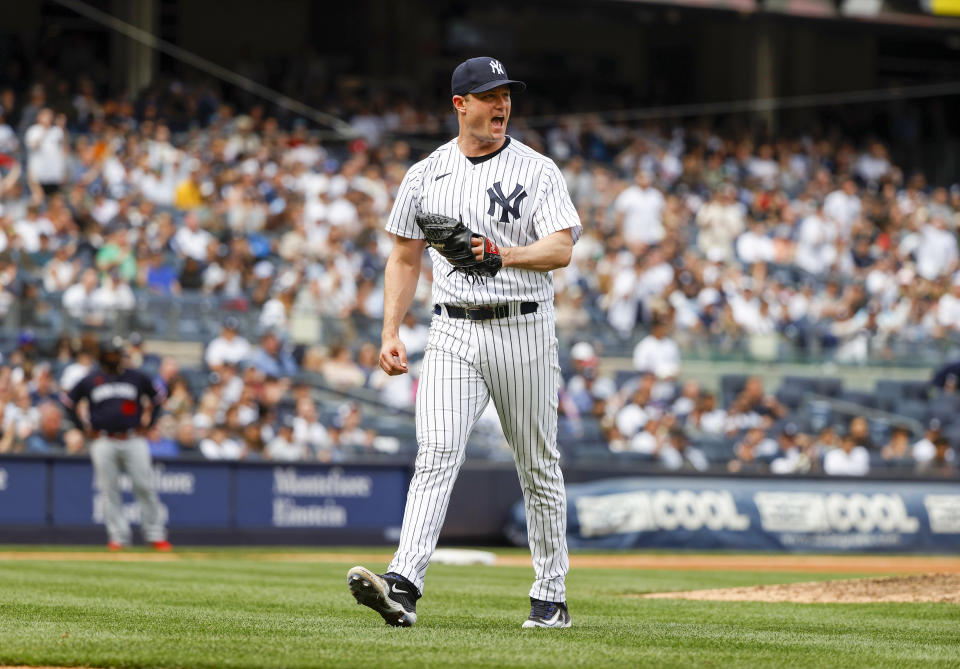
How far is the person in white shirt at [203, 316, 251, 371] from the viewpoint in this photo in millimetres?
16453

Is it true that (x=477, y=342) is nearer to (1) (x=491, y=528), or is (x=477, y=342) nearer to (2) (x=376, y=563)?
(2) (x=376, y=563)

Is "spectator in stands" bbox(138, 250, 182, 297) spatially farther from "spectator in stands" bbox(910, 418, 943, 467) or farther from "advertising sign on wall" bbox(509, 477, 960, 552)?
"spectator in stands" bbox(910, 418, 943, 467)

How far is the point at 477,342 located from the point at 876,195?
21.1m

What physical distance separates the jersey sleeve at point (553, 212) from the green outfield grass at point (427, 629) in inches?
58.1

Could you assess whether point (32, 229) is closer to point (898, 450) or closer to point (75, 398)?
point (75, 398)

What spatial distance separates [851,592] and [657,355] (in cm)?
996

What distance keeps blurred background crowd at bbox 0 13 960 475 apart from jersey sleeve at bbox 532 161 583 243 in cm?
987

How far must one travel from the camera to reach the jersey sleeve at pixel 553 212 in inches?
225

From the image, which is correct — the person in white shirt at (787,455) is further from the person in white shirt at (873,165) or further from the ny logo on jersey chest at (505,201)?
the ny logo on jersey chest at (505,201)

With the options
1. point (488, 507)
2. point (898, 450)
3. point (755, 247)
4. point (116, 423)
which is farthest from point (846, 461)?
point (116, 423)

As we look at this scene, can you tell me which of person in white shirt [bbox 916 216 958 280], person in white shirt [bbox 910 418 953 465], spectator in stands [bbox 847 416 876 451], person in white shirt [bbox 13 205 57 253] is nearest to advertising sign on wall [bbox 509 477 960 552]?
person in white shirt [bbox 910 418 953 465]

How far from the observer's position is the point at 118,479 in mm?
14000

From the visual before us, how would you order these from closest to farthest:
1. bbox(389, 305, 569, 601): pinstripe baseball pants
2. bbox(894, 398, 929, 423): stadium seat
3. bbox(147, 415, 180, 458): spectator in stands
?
bbox(389, 305, 569, 601): pinstripe baseball pants
bbox(147, 415, 180, 458): spectator in stands
bbox(894, 398, 929, 423): stadium seat

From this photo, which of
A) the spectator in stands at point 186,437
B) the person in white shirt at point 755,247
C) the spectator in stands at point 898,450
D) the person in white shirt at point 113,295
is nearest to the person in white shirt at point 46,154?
the person in white shirt at point 113,295
